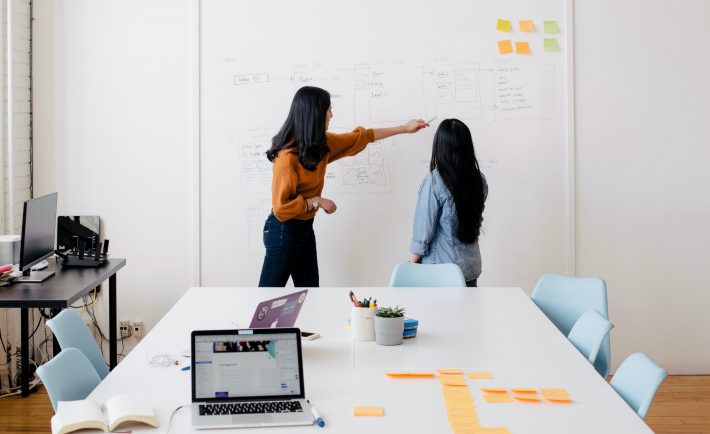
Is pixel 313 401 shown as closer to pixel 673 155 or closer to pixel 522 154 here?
pixel 522 154

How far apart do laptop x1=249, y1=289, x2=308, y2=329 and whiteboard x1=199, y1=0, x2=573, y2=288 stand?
2134 mm

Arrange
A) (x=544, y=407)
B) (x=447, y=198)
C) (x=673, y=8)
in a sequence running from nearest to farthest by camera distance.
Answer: (x=544, y=407), (x=447, y=198), (x=673, y=8)

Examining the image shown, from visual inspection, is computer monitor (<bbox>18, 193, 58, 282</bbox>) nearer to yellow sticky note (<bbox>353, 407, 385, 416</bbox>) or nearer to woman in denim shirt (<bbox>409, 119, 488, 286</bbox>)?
woman in denim shirt (<bbox>409, 119, 488, 286</bbox>)

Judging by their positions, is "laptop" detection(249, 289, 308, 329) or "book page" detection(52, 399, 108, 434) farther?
"laptop" detection(249, 289, 308, 329)

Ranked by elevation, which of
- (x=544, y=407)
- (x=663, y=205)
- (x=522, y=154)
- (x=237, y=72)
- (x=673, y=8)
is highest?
(x=673, y=8)

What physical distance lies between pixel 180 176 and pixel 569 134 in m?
2.37

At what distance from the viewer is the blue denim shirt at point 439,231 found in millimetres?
4289

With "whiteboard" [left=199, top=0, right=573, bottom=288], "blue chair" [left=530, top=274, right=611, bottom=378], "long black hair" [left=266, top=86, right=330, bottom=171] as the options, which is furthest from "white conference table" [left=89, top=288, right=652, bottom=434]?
"whiteboard" [left=199, top=0, right=573, bottom=288]

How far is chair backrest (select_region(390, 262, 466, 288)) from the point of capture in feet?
13.6

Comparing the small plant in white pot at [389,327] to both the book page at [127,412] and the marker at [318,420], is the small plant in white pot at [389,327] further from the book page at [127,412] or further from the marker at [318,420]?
the book page at [127,412]

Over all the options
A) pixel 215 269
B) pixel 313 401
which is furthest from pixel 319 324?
pixel 215 269

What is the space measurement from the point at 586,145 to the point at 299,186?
1809 mm

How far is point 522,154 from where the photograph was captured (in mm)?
5078

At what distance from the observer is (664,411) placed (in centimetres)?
443
